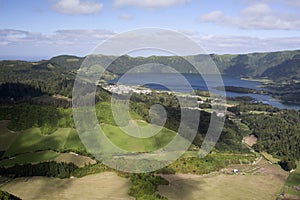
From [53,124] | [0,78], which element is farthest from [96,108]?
[0,78]

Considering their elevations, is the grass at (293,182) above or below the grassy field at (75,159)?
below

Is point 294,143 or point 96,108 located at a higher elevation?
point 96,108

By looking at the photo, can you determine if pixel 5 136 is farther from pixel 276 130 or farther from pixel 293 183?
pixel 276 130

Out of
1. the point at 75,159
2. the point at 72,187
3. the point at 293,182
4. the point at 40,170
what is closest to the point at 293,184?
the point at 293,182

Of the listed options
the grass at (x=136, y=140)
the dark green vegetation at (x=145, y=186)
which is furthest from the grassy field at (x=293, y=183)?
the grass at (x=136, y=140)

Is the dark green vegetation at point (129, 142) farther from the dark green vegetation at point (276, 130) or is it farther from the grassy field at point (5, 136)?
the grassy field at point (5, 136)

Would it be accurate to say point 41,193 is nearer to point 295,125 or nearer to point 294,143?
point 294,143
